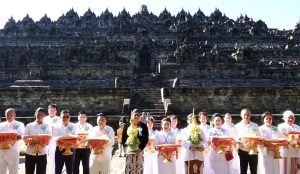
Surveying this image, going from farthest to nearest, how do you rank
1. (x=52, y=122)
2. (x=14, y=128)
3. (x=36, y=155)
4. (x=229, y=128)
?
(x=52, y=122), (x=229, y=128), (x=14, y=128), (x=36, y=155)

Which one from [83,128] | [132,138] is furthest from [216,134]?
[83,128]

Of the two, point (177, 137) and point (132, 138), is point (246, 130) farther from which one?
point (132, 138)

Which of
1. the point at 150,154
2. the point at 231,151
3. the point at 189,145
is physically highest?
the point at 189,145

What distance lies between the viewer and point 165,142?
28.4 feet

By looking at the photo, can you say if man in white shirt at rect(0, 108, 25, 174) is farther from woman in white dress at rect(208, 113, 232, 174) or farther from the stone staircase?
the stone staircase

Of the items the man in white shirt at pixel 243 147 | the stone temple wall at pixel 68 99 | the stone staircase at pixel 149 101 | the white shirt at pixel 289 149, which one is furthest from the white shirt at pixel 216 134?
the stone temple wall at pixel 68 99

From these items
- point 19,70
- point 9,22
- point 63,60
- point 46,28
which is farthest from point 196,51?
point 9,22

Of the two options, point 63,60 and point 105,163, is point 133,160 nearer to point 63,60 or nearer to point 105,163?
point 105,163

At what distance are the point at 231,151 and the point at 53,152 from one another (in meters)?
4.18

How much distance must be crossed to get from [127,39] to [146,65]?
33.4 feet

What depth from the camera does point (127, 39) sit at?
1909 inches

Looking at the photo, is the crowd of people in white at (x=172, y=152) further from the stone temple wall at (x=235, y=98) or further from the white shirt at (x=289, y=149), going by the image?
the stone temple wall at (x=235, y=98)

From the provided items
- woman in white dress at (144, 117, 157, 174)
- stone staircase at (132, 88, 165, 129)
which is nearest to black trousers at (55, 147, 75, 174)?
woman in white dress at (144, 117, 157, 174)

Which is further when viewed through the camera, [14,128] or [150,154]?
[150,154]
